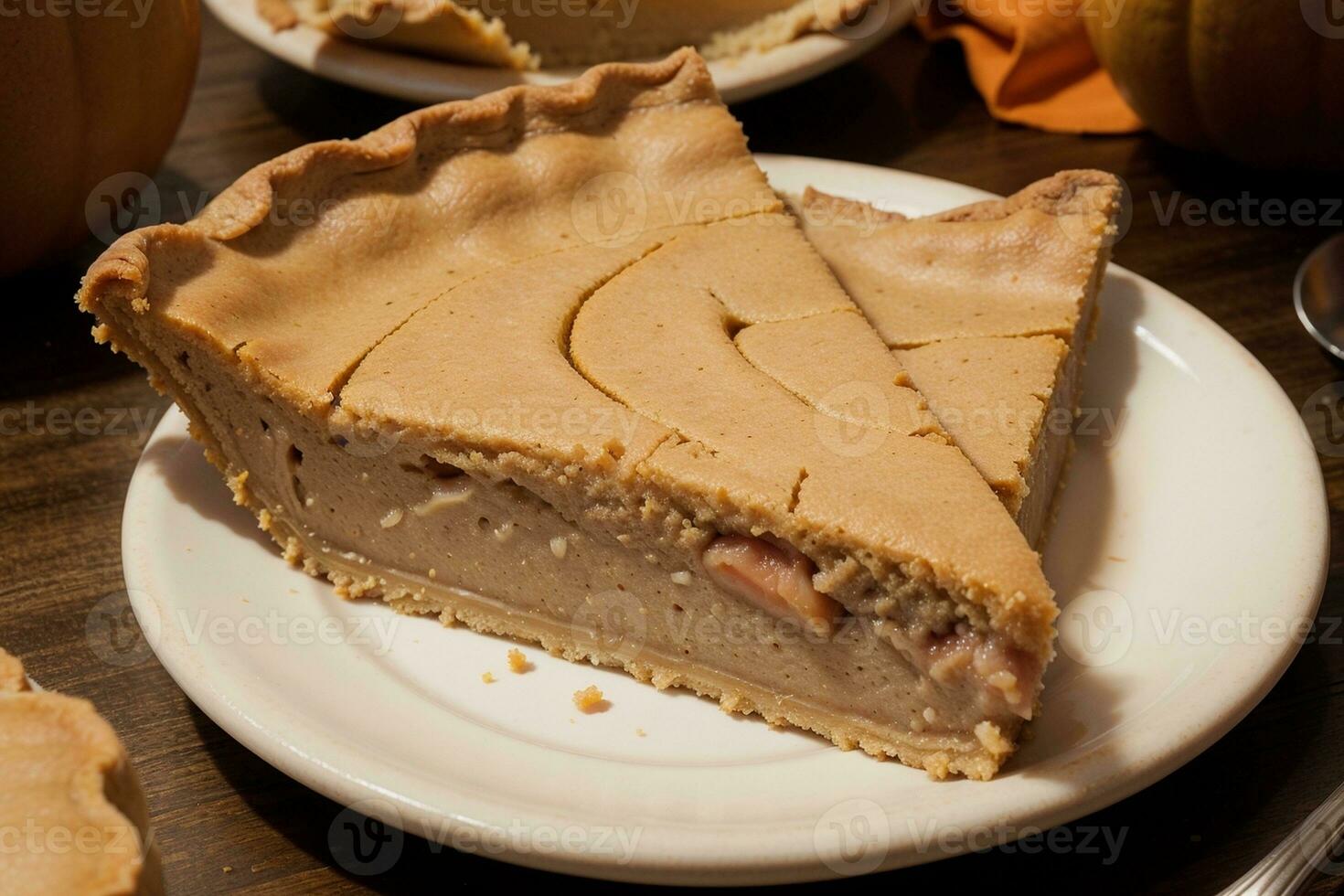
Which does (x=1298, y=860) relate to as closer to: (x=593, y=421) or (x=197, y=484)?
(x=593, y=421)

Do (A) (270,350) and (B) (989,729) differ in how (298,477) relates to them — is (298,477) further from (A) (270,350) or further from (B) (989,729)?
(B) (989,729)

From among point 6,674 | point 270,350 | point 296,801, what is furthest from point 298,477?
point 6,674

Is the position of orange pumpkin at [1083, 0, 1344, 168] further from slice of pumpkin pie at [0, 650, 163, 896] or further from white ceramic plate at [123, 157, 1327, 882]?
slice of pumpkin pie at [0, 650, 163, 896]

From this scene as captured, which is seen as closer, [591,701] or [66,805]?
[66,805]

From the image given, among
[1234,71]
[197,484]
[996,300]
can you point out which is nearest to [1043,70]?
[1234,71]

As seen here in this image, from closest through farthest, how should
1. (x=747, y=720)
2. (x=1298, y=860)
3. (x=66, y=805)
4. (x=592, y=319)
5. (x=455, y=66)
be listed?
(x=66, y=805) < (x=1298, y=860) < (x=747, y=720) < (x=592, y=319) < (x=455, y=66)

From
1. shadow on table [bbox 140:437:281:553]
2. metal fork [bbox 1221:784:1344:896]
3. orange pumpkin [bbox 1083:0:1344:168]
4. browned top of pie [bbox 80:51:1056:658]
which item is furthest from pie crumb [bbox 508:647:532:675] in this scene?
orange pumpkin [bbox 1083:0:1344:168]
